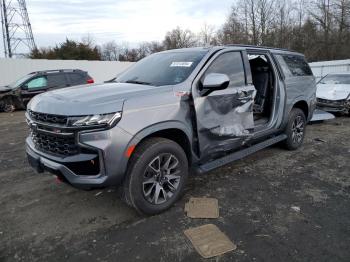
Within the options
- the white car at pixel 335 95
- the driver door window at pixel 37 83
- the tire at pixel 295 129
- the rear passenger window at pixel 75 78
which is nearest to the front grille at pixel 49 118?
the tire at pixel 295 129

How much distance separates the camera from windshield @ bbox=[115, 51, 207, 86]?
379cm

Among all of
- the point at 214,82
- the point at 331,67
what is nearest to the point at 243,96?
the point at 214,82

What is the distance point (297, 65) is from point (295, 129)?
1238 millimetres

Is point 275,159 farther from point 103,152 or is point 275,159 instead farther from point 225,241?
point 103,152

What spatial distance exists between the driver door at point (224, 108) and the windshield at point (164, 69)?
0.21 metres

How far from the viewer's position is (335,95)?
391 inches

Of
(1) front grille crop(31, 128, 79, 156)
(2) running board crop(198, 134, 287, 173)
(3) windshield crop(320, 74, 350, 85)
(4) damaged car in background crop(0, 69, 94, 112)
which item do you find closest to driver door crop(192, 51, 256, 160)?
(2) running board crop(198, 134, 287, 173)

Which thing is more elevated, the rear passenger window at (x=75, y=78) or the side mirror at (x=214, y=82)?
the rear passenger window at (x=75, y=78)

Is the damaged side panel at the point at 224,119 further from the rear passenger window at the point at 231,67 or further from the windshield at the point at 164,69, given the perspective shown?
the windshield at the point at 164,69

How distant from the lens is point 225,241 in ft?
9.84

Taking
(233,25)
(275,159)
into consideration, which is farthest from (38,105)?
(233,25)

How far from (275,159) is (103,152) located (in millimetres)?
3607

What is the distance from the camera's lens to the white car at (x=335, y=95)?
9.69 meters

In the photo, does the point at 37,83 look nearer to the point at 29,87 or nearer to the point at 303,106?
the point at 29,87
